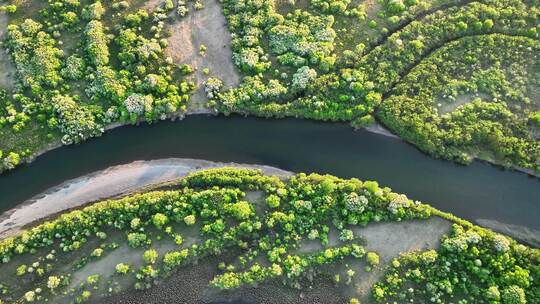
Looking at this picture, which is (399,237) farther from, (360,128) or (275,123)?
(275,123)

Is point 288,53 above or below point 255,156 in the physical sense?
above

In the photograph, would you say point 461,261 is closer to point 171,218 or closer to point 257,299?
point 257,299

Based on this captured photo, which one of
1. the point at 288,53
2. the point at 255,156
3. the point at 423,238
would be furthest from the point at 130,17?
the point at 423,238

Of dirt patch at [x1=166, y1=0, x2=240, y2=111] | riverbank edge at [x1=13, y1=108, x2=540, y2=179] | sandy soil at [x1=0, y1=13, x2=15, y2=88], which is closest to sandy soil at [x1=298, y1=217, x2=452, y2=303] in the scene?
riverbank edge at [x1=13, y1=108, x2=540, y2=179]

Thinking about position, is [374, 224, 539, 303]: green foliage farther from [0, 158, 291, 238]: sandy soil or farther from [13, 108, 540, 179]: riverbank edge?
[0, 158, 291, 238]: sandy soil

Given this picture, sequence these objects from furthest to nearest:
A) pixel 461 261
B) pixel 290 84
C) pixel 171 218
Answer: pixel 290 84
pixel 171 218
pixel 461 261

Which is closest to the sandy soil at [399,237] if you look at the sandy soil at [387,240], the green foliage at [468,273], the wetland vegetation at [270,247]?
the sandy soil at [387,240]
